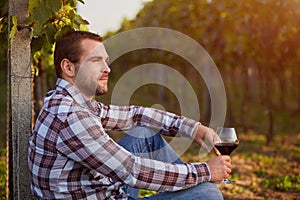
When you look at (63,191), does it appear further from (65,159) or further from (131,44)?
(131,44)

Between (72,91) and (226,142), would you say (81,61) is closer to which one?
(72,91)

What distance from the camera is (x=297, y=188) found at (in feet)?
17.6

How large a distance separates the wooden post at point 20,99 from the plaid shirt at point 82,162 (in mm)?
540

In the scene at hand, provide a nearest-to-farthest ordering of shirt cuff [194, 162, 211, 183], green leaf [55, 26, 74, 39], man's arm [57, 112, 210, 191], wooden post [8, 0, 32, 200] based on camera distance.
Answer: man's arm [57, 112, 210, 191] → shirt cuff [194, 162, 211, 183] → wooden post [8, 0, 32, 200] → green leaf [55, 26, 74, 39]

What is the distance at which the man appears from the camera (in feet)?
7.81

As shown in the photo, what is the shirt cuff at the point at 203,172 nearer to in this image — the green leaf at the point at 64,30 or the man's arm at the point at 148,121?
the man's arm at the point at 148,121

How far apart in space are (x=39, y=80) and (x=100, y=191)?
3277 millimetres

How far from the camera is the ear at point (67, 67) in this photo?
8.58ft

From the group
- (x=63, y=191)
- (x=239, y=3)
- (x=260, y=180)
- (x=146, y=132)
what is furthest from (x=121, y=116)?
(x=239, y=3)

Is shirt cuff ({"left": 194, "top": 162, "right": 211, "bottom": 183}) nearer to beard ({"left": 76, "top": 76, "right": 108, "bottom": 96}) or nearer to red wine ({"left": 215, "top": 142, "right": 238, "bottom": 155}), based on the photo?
red wine ({"left": 215, "top": 142, "right": 238, "bottom": 155})

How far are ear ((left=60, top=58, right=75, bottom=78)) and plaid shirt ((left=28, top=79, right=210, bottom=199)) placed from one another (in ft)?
0.16

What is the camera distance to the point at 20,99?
3168 millimetres

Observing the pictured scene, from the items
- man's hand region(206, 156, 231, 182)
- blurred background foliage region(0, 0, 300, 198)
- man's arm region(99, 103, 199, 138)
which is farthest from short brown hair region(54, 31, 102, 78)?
man's hand region(206, 156, 231, 182)

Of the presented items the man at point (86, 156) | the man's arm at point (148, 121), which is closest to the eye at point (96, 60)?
the man at point (86, 156)
